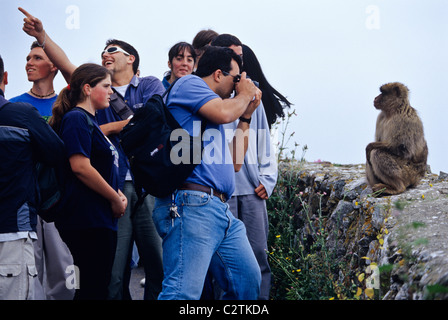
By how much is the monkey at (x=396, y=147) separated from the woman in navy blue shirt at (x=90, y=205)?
90.0 inches

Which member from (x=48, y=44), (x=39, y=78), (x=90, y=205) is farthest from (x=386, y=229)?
(x=39, y=78)

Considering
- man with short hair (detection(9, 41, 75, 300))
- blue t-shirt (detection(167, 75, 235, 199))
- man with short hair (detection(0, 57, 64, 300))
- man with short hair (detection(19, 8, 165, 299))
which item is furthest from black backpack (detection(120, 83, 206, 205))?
man with short hair (detection(9, 41, 75, 300))

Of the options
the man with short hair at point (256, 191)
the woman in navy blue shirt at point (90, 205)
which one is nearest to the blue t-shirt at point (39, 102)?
the woman in navy blue shirt at point (90, 205)

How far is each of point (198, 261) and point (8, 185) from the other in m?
1.20

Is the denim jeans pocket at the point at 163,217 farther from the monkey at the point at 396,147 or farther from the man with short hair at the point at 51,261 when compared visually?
the monkey at the point at 396,147

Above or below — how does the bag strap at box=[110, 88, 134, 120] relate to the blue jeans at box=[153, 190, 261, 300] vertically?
above

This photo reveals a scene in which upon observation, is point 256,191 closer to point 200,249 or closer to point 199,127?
point 199,127

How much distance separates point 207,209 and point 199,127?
48 centimetres

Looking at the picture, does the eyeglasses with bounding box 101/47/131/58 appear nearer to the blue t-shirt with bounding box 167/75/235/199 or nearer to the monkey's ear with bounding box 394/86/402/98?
the blue t-shirt with bounding box 167/75/235/199

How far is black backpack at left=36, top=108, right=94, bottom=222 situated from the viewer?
3.67 meters

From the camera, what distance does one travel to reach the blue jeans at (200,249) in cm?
309

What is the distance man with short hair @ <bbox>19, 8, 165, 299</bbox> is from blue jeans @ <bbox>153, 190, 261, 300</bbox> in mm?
1161
